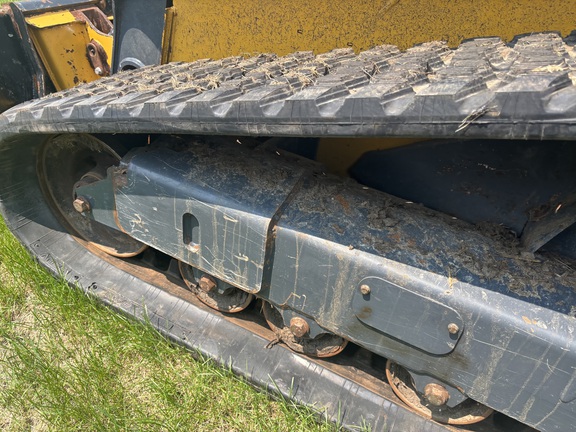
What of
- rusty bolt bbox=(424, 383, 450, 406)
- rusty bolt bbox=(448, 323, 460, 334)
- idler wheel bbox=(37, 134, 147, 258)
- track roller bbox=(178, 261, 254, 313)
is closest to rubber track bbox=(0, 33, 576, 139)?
idler wheel bbox=(37, 134, 147, 258)

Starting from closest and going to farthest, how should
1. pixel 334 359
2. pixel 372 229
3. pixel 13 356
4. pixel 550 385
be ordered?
pixel 550 385 < pixel 372 229 < pixel 334 359 < pixel 13 356

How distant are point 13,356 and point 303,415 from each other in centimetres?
112

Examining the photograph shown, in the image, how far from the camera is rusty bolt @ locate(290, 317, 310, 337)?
157 cm

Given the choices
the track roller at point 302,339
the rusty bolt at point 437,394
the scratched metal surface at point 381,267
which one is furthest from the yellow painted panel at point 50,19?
the rusty bolt at point 437,394

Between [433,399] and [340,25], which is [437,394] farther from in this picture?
[340,25]

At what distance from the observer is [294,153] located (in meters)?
1.77

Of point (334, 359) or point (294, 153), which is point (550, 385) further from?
point (294, 153)

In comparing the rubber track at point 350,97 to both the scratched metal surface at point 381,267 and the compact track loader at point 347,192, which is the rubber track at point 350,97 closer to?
the compact track loader at point 347,192

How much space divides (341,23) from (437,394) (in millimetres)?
1228

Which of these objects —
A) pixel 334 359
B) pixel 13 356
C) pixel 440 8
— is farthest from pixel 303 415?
pixel 440 8

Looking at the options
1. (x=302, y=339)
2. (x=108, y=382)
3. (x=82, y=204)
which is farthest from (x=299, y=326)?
Result: (x=82, y=204)

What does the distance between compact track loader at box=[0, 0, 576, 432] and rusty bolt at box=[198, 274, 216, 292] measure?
3cm

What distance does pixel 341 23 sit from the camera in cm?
169

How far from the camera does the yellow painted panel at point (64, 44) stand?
7.09 feet
